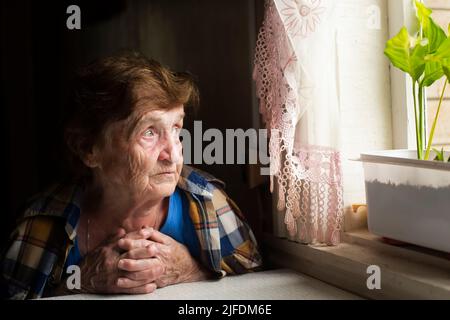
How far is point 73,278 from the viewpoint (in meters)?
1.25

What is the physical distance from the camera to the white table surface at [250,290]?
1228 millimetres

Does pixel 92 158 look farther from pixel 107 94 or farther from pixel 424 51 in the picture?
pixel 424 51

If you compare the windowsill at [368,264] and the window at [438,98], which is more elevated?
the window at [438,98]

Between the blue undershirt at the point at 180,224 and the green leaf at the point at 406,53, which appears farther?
the blue undershirt at the point at 180,224

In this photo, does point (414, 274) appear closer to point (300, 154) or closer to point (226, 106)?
point (300, 154)

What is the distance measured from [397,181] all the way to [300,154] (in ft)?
0.76

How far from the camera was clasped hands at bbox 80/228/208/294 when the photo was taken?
1.24 meters

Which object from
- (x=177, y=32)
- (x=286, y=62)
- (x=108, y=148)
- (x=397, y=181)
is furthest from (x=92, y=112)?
(x=397, y=181)

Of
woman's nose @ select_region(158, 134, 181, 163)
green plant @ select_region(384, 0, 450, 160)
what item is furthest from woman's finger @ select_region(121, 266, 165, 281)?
green plant @ select_region(384, 0, 450, 160)

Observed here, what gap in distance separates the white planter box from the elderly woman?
469 millimetres

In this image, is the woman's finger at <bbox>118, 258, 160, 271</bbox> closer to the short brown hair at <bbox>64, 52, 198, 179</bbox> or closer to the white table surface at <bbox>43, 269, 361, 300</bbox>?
the white table surface at <bbox>43, 269, 361, 300</bbox>

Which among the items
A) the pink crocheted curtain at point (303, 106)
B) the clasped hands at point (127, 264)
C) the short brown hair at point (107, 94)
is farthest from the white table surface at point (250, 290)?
the short brown hair at point (107, 94)

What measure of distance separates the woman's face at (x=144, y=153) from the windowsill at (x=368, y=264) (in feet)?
1.30

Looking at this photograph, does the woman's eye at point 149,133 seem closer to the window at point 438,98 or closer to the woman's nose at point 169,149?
the woman's nose at point 169,149
